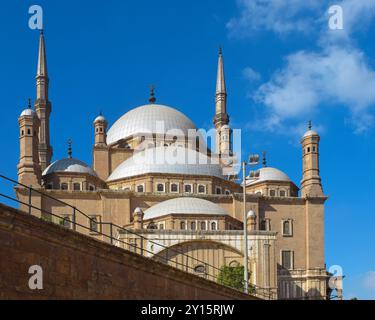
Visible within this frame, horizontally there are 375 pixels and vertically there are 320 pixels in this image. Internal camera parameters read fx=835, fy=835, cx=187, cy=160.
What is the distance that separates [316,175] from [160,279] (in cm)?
4354

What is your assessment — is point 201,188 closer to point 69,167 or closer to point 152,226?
point 152,226

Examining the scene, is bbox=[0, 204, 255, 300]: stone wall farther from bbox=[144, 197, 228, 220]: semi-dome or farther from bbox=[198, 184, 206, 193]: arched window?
bbox=[198, 184, 206, 193]: arched window

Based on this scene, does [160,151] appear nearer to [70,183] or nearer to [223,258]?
[70,183]

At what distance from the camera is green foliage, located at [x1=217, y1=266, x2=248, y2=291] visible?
43344 mm

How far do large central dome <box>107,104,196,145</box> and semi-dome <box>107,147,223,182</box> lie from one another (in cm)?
652

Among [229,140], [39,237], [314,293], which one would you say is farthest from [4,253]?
[229,140]

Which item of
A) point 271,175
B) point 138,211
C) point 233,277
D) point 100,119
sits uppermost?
point 100,119

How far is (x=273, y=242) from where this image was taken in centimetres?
5231

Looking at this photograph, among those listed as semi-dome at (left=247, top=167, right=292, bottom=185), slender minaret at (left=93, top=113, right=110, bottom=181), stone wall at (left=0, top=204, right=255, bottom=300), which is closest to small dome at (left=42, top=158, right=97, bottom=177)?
slender minaret at (left=93, top=113, right=110, bottom=181)

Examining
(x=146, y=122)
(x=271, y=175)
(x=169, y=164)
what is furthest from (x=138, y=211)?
A: (x=146, y=122)

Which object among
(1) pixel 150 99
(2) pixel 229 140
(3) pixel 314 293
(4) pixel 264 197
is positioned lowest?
(3) pixel 314 293

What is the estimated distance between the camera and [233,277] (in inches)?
1813

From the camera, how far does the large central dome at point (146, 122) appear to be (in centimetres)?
6956

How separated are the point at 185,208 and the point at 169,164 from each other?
7815 millimetres
